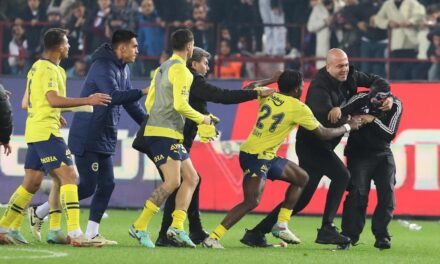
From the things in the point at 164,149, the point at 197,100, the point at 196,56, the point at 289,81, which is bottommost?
the point at 164,149

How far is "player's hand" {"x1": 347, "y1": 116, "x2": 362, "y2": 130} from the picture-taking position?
45.5 feet

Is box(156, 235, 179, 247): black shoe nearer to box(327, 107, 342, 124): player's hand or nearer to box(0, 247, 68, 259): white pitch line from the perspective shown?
box(0, 247, 68, 259): white pitch line

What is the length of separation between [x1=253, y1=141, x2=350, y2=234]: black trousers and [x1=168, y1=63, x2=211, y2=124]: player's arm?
166 centimetres

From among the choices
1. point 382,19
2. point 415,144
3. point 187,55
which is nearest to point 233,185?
point 415,144

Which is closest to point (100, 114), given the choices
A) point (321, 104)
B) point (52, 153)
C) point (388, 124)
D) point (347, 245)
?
point (52, 153)

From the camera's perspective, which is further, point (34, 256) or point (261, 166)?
point (261, 166)

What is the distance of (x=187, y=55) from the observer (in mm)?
13352

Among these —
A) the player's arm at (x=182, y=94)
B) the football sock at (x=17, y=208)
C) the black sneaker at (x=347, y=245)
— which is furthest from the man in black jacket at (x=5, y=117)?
the black sneaker at (x=347, y=245)

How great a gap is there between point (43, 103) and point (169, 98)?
1.30 metres

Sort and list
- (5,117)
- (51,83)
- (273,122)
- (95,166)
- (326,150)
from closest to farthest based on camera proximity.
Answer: (51,83) → (5,117) → (95,166) → (273,122) → (326,150)

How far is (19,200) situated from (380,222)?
3.94 metres

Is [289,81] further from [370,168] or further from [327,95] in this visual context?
[370,168]

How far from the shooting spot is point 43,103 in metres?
12.8

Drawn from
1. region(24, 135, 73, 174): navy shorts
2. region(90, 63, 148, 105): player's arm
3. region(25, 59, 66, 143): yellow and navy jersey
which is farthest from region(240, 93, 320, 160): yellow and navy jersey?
region(25, 59, 66, 143): yellow and navy jersey
